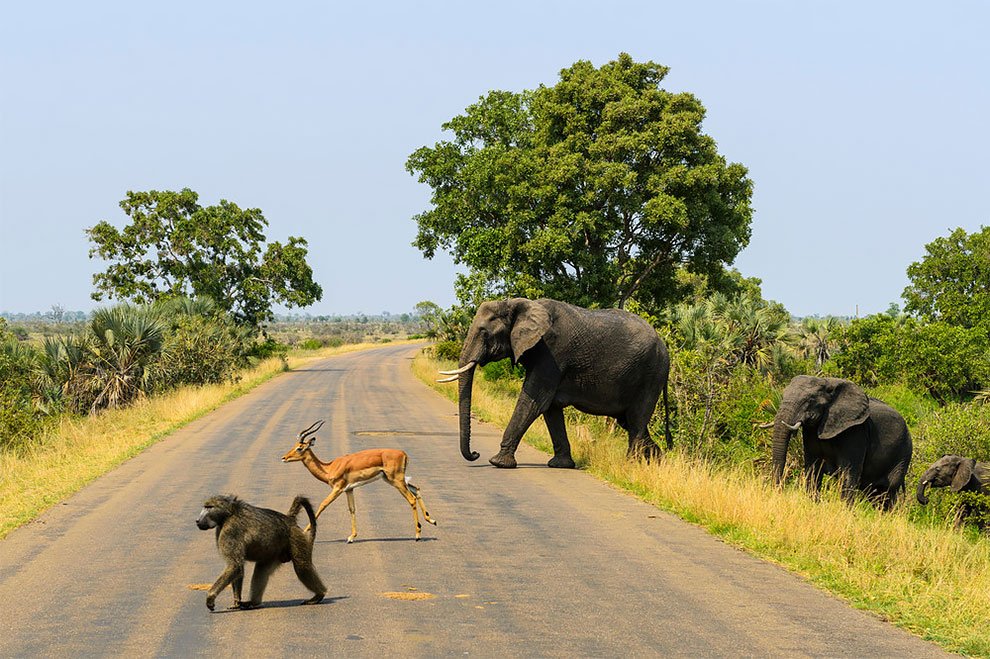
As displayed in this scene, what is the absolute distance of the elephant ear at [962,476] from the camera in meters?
19.4

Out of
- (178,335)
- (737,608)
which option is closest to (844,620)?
(737,608)

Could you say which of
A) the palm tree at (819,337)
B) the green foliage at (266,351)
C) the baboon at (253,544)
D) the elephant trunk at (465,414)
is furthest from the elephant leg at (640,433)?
the green foliage at (266,351)

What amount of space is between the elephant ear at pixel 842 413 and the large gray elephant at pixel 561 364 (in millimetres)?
2957

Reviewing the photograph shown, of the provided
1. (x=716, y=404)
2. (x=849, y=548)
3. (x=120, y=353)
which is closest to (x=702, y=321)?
(x=716, y=404)

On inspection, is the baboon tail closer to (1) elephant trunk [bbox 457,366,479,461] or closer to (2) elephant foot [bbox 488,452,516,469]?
(1) elephant trunk [bbox 457,366,479,461]

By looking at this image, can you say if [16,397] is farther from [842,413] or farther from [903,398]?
[903,398]

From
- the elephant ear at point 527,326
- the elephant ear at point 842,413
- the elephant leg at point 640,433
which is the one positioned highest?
the elephant ear at point 527,326

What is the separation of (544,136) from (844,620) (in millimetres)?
30613

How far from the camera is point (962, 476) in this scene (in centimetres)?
1950

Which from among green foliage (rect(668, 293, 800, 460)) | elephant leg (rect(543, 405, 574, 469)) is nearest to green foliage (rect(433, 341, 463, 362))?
green foliage (rect(668, 293, 800, 460))

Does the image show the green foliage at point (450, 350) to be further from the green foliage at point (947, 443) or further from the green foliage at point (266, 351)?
the green foliage at point (947, 443)

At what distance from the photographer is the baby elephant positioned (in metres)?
19.5

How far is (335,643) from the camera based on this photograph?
25.8 ft

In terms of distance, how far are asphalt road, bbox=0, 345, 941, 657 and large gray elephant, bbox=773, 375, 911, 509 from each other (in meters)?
3.58
